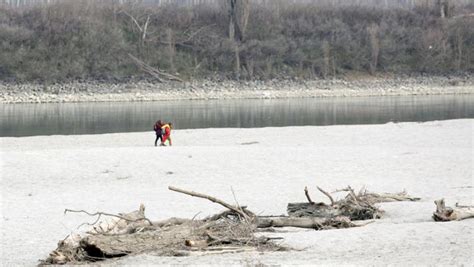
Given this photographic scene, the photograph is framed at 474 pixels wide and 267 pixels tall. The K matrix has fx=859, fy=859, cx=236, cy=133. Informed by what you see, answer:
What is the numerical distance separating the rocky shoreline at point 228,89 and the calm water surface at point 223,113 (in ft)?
11.2

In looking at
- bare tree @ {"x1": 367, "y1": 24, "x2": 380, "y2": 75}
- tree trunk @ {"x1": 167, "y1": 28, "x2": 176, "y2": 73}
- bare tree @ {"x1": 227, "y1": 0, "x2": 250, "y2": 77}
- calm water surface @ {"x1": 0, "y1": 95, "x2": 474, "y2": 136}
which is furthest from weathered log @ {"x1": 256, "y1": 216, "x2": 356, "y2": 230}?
bare tree @ {"x1": 227, "y1": 0, "x2": 250, "y2": 77}

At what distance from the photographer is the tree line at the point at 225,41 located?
6444 cm

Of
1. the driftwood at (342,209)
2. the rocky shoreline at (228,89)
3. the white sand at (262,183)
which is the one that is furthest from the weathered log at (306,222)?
the rocky shoreline at (228,89)

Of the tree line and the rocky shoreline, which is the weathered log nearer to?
the rocky shoreline

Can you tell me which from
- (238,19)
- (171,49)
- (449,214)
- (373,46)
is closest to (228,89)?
(171,49)

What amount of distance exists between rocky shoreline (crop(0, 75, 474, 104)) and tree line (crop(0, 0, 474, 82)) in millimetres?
1610

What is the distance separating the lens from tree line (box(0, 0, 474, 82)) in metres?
64.4

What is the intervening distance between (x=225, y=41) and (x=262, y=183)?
4968cm

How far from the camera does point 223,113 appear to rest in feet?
145

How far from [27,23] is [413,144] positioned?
49.5m

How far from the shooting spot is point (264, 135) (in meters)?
30.4

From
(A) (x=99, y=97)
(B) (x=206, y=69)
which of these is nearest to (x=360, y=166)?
(A) (x=99, y=97)

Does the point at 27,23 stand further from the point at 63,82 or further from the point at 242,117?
the point at 242,117

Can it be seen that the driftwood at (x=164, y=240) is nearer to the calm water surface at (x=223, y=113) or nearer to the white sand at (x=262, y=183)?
the white sand at (x=262, y=183)
